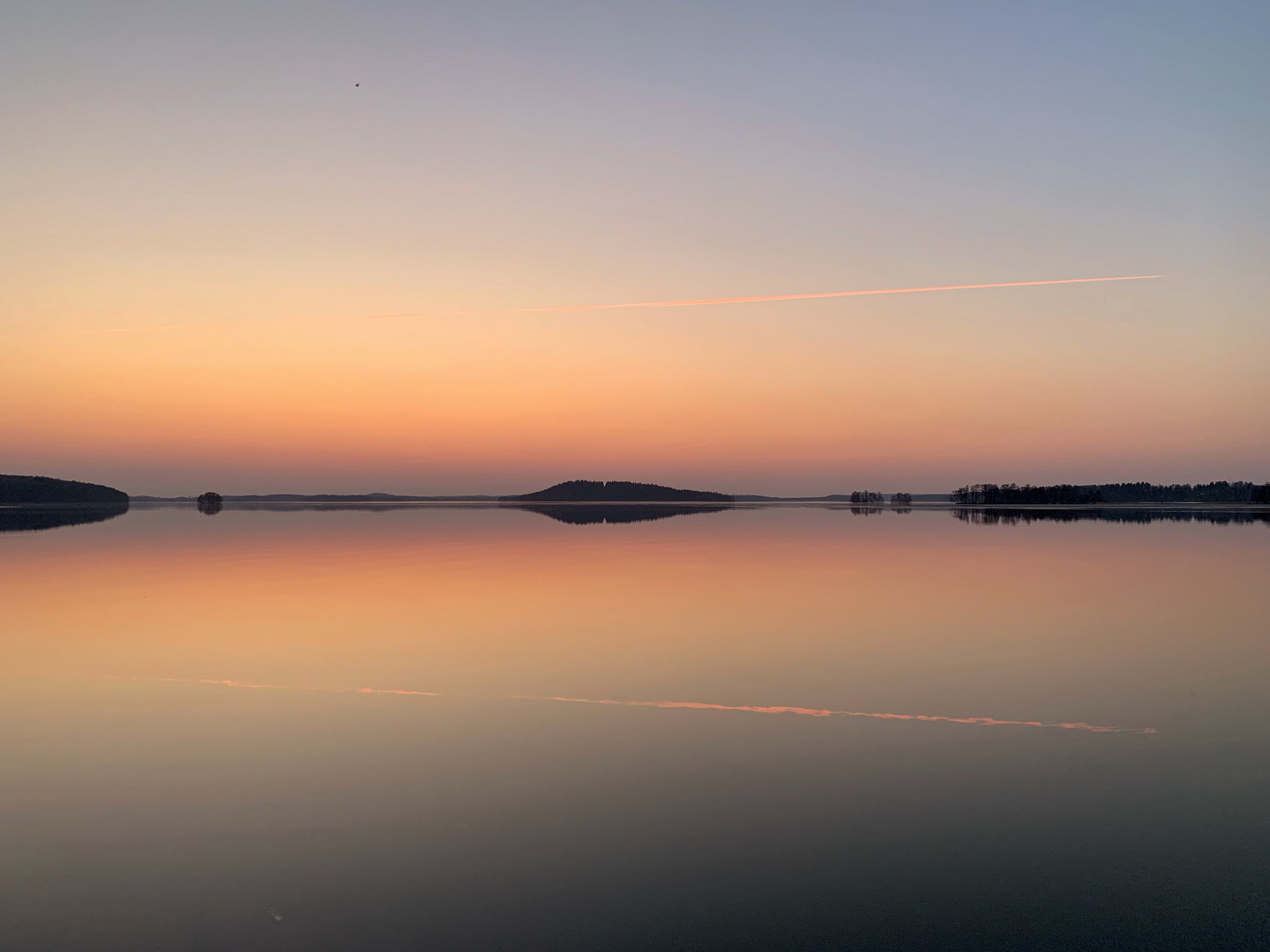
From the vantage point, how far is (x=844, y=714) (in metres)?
10.5

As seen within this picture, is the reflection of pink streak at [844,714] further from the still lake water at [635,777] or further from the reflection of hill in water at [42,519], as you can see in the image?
the reflection of hill in water at [42,519]

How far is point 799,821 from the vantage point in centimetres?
728

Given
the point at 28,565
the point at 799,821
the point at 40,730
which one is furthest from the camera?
the point at 28,565

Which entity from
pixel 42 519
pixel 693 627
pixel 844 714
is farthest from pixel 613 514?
pixel 844 714

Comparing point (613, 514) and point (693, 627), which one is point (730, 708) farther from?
point (613, 514)

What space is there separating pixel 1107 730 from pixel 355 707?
8.97 m

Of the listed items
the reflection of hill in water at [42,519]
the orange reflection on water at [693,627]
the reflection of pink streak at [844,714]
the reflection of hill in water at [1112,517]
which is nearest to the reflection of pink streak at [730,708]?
the reflection of pink streak at [844,714]

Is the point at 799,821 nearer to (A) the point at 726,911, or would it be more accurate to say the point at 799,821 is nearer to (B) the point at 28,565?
(A) the point at 726,911

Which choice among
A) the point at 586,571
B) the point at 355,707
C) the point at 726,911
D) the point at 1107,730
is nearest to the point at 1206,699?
the point at 1107,730

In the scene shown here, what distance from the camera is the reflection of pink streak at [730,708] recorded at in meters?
9.91

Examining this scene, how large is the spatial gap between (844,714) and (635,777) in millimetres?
3297

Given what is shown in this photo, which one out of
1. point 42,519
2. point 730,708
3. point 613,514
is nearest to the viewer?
point 730,708

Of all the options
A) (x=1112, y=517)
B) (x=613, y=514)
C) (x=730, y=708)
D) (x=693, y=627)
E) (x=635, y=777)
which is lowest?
(x=635, y=777)

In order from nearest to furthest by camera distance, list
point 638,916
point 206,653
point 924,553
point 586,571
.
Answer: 1. point 638,916
2. point 206,653
3. point 586,571
4. point 924,553
